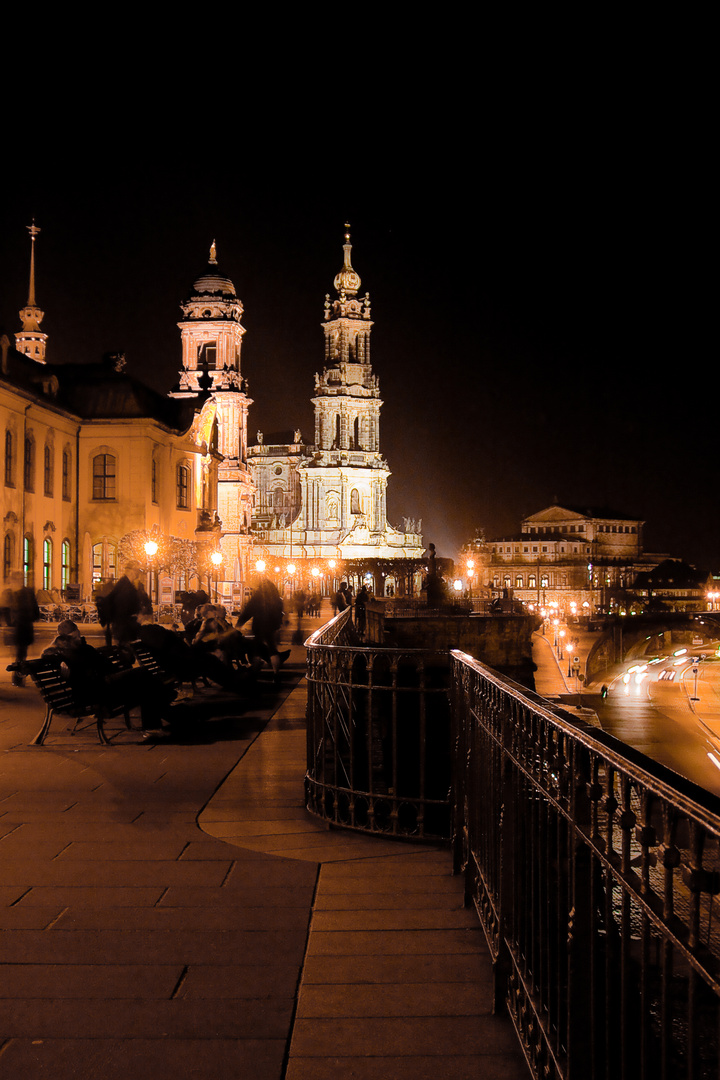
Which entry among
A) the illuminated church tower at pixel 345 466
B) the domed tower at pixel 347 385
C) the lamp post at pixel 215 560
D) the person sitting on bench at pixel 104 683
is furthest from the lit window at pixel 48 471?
the domed tower at pixel 347 385

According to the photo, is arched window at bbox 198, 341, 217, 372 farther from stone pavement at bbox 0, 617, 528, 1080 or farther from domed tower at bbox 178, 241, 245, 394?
stone pavement at bbox 0, 617, 528, 1080

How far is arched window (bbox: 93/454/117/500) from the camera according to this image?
1673 inches

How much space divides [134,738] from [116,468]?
34.0 metres

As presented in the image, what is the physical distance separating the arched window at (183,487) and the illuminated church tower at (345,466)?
5587 centimetres

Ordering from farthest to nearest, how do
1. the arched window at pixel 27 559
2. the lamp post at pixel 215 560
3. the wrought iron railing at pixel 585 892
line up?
the lamp post at pixel 215 560 < the arched window at pixel 27 559 < the wrought iron railing at pixel 585 892

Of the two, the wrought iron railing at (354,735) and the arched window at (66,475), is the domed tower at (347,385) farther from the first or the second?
the wrought iron railing at (354,735)

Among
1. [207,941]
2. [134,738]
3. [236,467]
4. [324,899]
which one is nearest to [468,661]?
[324,899]

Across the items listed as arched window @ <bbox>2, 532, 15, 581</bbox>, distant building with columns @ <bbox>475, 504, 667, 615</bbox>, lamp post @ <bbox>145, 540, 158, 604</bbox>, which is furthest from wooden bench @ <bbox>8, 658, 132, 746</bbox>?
distant building with columns @ <bbox>475, 504, 667, 615</bbox>

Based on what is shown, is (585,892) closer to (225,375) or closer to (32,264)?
(225,375)

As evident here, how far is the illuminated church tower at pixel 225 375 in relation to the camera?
73.2m

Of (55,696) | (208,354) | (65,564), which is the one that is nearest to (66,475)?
(65,564)

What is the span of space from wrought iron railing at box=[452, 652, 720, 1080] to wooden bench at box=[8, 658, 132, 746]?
5690 mm

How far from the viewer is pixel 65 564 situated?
41.2 m

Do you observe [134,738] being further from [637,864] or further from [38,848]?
[637,864]
